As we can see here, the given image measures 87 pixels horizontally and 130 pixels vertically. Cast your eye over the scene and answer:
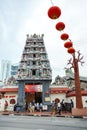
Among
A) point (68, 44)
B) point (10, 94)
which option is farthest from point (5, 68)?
point (68, 44)

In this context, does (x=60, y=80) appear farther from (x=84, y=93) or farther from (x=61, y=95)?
(x=84, y=93)

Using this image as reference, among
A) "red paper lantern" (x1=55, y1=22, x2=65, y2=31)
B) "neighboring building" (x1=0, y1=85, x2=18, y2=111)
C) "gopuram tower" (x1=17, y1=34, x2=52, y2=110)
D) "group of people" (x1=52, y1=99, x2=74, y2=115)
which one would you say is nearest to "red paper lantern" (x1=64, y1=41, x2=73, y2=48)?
"red paper lantern" (x1=55, y1=22, x2=65, y2=31)

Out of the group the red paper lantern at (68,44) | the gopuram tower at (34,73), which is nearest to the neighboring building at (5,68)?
the gopuram tower at (34,73)

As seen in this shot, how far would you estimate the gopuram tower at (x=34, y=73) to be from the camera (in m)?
25.5

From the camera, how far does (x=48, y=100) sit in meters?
25.2

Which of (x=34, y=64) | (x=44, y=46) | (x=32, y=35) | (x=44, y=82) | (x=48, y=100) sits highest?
(x=32, y=35)

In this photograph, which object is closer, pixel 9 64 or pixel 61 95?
pixel 61 95

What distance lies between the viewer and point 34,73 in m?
27.0

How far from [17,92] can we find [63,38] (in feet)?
63.6

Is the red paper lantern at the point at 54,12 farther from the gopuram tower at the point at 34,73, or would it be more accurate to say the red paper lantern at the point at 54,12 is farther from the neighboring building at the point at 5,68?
the neighboring building at the point at 5,68

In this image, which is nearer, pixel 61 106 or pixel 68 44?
pixel 68 44

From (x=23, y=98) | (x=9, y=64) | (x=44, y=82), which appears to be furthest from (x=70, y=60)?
(x=9, y=64)

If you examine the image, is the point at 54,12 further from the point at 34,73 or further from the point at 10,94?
the point at 10,94

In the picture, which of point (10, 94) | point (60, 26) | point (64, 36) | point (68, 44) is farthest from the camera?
point (10, 94)
